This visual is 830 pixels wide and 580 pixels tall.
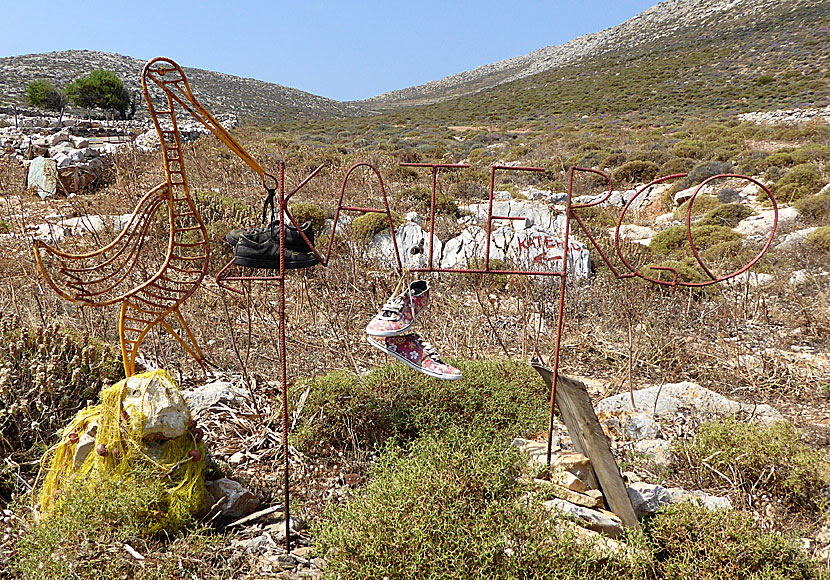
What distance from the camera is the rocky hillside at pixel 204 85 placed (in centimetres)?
3856

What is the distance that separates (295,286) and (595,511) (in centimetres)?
424

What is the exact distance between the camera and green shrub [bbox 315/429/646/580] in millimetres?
2014

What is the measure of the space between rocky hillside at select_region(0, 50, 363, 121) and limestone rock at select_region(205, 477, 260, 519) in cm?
3704

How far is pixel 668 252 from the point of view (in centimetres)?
835

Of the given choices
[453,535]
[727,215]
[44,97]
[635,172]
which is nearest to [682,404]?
[453,535]

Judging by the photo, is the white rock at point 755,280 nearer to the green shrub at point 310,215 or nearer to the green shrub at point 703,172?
the green shrub at point 310,215

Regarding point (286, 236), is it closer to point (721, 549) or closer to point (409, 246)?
point (721, 549)

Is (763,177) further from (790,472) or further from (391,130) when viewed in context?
(391,130)

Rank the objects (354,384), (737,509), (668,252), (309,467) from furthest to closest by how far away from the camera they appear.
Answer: (668,252) → (354,384) → (309,467) → (737,509)

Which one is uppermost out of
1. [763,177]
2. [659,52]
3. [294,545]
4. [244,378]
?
[659,52]

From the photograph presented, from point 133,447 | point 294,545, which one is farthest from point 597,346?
point 133,447

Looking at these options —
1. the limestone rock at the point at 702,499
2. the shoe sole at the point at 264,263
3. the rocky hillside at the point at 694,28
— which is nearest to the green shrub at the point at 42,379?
the shoe sole at the point at 264,263

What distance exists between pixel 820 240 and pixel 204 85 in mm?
48565

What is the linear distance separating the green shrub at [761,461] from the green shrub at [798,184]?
31.5 feet
